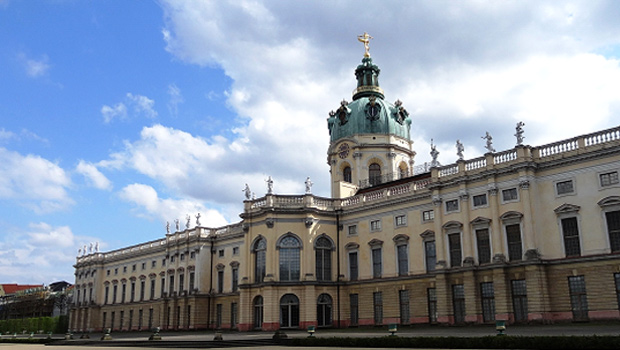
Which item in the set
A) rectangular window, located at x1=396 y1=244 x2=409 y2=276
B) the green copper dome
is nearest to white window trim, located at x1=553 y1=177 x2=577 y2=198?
rectangular window, located at x1=396 y1=244 x2=409 y2=276

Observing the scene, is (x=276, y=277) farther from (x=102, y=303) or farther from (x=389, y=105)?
(x=102, y=303)

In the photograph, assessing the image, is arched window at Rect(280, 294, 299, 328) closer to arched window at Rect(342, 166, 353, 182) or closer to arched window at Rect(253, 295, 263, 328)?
arched window at Rect(253, 295, 263, 328)

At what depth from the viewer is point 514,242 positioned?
1572 inches

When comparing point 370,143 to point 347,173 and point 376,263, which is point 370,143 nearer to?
point 347,173

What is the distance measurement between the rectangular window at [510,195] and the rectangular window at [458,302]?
23.5 feet

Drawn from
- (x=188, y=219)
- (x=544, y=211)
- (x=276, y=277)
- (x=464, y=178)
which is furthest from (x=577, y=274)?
(x=188, y=219)

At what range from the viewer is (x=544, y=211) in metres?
39.2

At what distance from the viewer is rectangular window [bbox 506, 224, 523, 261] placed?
130 feet

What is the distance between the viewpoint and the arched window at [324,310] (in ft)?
165

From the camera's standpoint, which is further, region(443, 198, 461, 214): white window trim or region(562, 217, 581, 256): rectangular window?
region(443, 198, 461, 214): white window trim

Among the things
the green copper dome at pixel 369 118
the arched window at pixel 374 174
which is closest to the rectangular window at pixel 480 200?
the arched window at pixel 374 174

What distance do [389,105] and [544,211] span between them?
3066 cm

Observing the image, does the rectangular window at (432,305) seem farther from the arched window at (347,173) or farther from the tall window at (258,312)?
the arched window at (347,173)

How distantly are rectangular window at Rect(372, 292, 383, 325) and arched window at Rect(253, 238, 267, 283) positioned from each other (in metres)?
10.1
